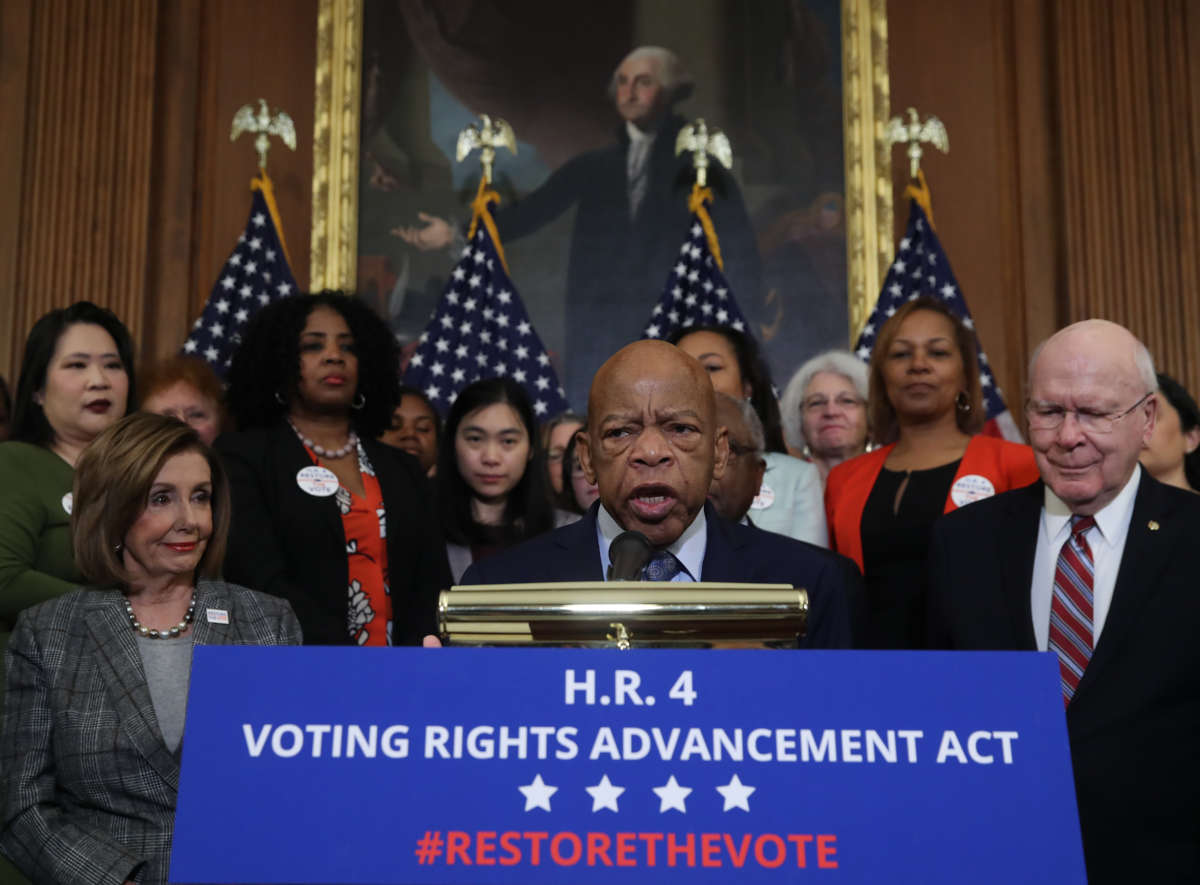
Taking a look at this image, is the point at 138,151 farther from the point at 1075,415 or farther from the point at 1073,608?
the point at 1073,608

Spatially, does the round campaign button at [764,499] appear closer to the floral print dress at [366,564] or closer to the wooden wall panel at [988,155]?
the floral print dress at [366,564]

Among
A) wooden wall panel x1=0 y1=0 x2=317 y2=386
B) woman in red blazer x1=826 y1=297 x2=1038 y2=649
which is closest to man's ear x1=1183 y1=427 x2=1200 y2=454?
woman in red blazer x1=826 y1=297 x2=1038 y2=649

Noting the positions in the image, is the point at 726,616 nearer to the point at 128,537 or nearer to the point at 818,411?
the point at 128,537

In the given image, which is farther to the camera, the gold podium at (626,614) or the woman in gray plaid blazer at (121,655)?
the woman in gray plaid blazer at (121,655)

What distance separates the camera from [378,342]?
15.8 feet

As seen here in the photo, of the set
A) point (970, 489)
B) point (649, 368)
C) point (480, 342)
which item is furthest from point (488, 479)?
point (480, 342)

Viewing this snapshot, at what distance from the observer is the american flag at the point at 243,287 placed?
23.6 feet

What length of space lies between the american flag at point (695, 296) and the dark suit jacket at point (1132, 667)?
4.15 m

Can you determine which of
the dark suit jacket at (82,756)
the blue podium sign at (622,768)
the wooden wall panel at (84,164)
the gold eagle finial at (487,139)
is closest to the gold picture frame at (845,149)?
the gold eagle finial at (487,139)

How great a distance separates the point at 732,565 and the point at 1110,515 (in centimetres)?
107

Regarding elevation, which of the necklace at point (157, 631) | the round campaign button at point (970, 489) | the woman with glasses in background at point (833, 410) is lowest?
the necklace at point (157, 631)

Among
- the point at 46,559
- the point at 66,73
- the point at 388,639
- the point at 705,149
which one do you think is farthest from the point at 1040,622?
the point at 66,73

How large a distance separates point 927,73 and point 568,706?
727cm

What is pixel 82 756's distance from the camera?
2852mm
